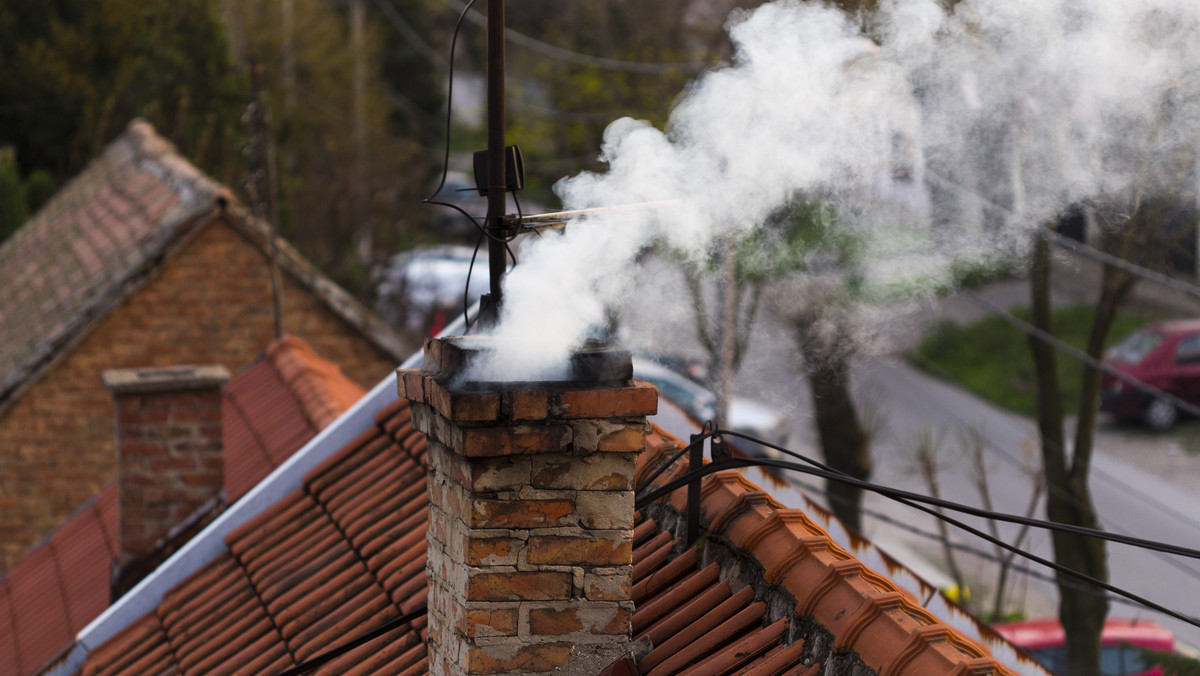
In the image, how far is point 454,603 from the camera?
2.96 metres

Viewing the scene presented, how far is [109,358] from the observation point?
10484 mm

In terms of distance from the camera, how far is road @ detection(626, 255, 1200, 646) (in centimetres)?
1491

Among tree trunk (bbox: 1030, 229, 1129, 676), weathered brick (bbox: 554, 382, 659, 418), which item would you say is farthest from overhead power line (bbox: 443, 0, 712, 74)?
weathered brick (bbox: 554, 382, 659, 418)

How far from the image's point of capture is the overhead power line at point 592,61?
2130cm

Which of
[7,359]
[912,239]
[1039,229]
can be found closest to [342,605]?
[912,239]

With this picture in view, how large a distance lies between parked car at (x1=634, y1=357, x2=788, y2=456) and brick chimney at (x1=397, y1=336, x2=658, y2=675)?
9.83 m

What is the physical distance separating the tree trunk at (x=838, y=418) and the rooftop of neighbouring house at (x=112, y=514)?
503 centimetres

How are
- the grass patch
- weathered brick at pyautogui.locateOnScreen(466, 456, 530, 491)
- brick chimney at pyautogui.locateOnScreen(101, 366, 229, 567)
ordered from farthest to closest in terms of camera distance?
the grass patch
brick chimney at pyautogui.locateOnScreen(101, 366, 229, 567)
weathered brick at pyautogui.locateOnScreen(466, 456, 530, 491)

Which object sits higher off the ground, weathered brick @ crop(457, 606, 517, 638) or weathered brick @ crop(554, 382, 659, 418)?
weathered brick @ crop(554, 382, 659, 418)

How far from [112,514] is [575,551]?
6.28 m

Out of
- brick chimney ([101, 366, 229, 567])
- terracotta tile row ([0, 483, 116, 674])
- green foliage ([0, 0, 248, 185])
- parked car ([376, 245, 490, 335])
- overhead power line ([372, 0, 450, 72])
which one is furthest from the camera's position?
overhead power line ([372, 0, 450, 72])

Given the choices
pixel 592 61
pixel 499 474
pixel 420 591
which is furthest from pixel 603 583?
pixel 592 61

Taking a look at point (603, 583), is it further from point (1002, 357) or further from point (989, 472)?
point (1002, 357)

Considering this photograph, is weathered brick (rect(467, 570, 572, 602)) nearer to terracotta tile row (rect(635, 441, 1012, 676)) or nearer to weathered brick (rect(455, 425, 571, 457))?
weathered brick (rect(455, 425, 571, 457))
